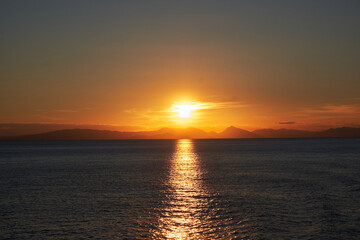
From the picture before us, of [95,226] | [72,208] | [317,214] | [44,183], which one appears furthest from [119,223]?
[44,183]

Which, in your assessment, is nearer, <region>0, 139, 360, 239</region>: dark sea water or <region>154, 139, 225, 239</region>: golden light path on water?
<region>154, 139, 225, 239</region>: golden light path on water

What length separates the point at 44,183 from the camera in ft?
155

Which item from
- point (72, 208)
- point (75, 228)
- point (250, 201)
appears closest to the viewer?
point (75, 228)

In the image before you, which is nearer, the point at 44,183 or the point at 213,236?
the point at 213,236

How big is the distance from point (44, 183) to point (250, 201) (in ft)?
102

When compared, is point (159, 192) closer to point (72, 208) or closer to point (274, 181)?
point (72, 208)

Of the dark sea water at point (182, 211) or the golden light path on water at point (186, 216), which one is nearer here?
the golden light path on water at point (186, 216)

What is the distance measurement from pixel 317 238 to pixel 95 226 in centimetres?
1585

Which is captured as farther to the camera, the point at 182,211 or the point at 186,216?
the point at 182,211

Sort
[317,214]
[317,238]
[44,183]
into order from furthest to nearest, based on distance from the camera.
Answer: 1. [44,183]
2. [317,214]
3. [317,238]

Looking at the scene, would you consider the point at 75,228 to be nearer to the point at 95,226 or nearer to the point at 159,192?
the point at 95,226

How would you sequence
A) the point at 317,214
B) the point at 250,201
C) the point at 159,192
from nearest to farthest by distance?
the point at 317,214, the point at 250,201, the point at 159,192

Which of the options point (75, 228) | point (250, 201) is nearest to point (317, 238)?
point (250, 201)

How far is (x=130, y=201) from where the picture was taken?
109 feet
